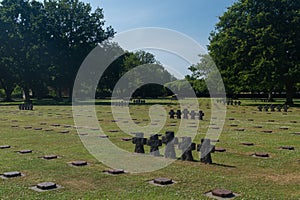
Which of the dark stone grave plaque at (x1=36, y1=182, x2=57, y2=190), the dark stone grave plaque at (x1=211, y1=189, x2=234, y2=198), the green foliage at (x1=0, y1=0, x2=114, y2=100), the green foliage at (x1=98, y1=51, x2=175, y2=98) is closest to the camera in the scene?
the dark stone grave plaque at (x1=211, y1=189, x2=234, y2=198)

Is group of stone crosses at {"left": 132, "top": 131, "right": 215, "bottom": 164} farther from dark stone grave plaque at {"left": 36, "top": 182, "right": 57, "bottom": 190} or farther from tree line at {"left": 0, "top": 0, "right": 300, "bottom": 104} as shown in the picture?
tree line at {"left": 0, "top": 0, "right": 300, "bottom": 104}

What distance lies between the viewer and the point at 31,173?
6297 mm

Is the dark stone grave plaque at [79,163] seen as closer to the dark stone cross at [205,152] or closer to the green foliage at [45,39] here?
the dark stone cross at [205,152]

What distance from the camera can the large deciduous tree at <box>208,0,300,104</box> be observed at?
104 ft

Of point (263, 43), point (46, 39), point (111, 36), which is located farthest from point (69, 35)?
point (263, 43)

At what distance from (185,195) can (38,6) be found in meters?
45.8

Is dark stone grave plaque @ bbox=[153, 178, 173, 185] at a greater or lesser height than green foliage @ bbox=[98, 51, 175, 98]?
lesser

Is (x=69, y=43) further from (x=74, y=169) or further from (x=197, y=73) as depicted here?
(x=74, y=169)

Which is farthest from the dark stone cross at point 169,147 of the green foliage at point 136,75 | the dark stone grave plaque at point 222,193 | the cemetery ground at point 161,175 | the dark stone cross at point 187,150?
the green foliage at point 136,75

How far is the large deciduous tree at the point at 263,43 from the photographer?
31.6 metres

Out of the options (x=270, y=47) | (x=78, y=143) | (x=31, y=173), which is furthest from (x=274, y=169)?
(x=270, y=47)

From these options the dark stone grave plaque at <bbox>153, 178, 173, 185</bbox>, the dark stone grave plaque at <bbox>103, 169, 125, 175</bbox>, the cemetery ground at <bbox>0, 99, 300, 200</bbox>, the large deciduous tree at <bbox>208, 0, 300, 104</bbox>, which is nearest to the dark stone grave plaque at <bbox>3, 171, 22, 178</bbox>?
the cemetery ground at <bbox>0, 99, 300, 200</bbox>

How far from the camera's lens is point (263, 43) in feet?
107

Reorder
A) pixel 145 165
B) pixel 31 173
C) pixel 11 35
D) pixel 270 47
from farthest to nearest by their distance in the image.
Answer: pixel 11 35 < pixel 270 47 < pixel 145 165 < pixel 31 173
